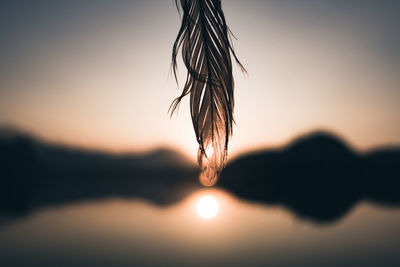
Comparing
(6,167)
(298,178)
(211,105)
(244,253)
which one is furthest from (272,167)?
(211,105)

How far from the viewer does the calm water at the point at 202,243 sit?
9.79 metres

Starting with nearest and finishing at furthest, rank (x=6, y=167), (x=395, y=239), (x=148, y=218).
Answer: (x=395, y=239)
(x=148, y=218)
(x=6, y=167)

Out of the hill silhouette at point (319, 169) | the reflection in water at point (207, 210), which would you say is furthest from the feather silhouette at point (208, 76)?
the hill silhouette at point (319, 169)

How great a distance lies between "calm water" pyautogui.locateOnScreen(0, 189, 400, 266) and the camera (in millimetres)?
9789

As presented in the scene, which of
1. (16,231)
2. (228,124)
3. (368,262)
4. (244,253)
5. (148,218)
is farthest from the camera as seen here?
(148,218)

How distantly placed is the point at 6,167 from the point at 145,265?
2065 inches

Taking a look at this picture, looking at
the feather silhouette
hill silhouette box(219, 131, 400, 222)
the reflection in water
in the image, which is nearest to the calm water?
the reflection in water

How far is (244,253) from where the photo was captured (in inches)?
425

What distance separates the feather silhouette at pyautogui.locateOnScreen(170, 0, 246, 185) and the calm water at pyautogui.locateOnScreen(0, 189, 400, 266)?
31.3 ft

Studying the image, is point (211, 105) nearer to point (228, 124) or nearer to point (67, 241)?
point (228, 124)

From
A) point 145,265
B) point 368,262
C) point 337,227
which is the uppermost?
point 337,227

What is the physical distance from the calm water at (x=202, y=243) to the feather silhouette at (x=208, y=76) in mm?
9554

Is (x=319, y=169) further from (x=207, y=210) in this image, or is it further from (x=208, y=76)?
(x=208, y=76)

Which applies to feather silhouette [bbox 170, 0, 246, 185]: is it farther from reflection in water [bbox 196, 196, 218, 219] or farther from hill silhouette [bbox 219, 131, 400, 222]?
hill silhouette [bbox 219, 131, 400, 222]
